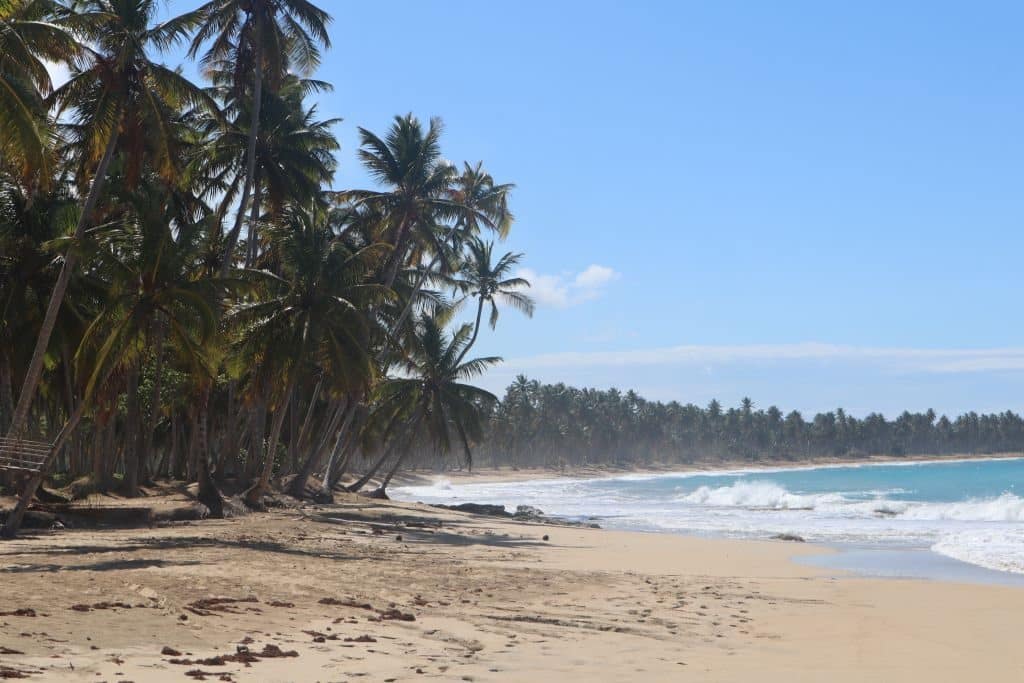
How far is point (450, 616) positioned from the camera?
34.4ft

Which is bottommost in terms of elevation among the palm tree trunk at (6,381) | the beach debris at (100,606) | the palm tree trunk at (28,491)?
the beach debris at (100,606)

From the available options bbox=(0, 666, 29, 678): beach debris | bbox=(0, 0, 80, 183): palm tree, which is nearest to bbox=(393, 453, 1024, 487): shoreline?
bbox=(0, 0, 80, 183): palm tree

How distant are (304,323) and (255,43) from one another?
7.60m

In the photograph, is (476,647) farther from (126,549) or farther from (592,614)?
(126,549)

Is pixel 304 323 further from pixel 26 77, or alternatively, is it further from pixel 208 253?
pixel 26 77

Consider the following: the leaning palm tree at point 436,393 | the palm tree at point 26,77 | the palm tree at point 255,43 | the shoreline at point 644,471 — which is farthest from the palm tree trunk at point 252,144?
the shoreline at point 644,471

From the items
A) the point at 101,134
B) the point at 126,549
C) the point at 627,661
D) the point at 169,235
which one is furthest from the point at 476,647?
the point at 101,134

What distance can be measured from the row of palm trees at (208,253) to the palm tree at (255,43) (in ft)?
0.17

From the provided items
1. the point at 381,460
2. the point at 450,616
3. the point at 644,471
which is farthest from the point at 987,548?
the point at 644,471

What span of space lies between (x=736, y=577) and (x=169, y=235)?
11601 mm

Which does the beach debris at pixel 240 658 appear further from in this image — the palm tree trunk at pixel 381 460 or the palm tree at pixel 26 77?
the palm tree trunk at pixel 381 460

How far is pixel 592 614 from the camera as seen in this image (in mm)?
11312

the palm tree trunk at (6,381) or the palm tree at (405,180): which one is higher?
A: the palm tree at (405,180)

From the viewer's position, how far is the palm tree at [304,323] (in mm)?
23328
